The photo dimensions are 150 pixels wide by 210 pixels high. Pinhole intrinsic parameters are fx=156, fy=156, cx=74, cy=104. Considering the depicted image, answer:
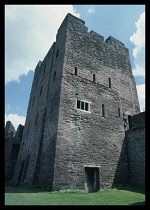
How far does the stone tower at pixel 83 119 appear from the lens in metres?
8.98

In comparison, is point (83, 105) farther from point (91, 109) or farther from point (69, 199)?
point (69, 199)

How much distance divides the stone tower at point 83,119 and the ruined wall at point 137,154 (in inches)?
→ 17.2

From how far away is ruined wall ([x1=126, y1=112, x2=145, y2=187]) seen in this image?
1018 centimetres

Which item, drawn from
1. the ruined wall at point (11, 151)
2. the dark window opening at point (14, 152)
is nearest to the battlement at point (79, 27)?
the ruined wall at point (11, 151)

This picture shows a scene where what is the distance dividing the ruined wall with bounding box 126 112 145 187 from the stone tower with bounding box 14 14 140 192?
44 centimetres

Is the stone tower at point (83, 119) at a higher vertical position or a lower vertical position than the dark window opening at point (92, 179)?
higher

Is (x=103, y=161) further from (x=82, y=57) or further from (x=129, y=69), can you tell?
(x=129, y=69)

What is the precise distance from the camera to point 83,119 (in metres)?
10.6

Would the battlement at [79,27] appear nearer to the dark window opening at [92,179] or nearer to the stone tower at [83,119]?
the stone tower at [83,119]

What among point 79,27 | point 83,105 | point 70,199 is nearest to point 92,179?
point 70,199

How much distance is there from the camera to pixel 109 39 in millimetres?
16562

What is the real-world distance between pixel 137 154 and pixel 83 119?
4.49m

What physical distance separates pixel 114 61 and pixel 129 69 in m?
2.25
